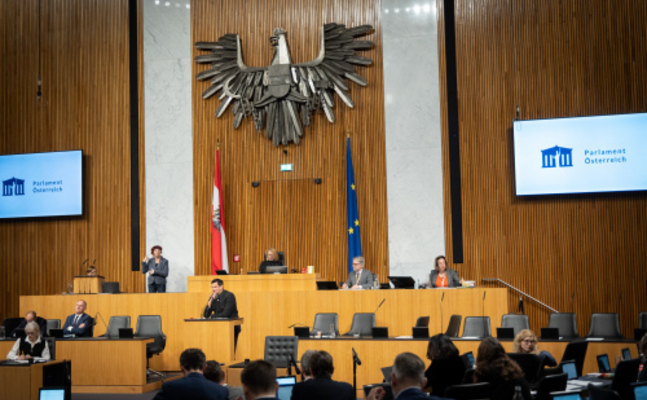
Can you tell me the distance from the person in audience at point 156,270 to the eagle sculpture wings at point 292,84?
276 centimetres

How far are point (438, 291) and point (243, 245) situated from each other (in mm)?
4488

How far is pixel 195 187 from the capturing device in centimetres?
1419

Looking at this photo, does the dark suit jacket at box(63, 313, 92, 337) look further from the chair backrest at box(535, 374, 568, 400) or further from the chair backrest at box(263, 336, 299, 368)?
the chair backrest at box(535, 374, 568, 400)

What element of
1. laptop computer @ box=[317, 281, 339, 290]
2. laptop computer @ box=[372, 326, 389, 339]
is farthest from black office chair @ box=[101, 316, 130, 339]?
laptop computer @ box=[372, 326, 389, 339]

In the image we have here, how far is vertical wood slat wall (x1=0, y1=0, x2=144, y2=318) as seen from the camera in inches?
571

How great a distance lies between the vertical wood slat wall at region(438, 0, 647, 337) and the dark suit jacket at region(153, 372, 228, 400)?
8.69 metres

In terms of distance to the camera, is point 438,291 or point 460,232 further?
point 460,232

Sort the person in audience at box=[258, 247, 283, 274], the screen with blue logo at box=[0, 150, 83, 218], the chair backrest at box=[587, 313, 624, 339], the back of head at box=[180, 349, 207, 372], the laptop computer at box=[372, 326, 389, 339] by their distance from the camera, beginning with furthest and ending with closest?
the screen with blue logo at box=[0, 150, 83, 218], the person in audience at box=[258, 247, 283, 274], the chair backrest at box=[587, 313, 624, 339], the laptop computer at box=[372, 326, 389, 339], the back of head at box=[180, 349, 207, 372]

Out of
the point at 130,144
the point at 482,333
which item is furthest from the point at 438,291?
the point at 130,144

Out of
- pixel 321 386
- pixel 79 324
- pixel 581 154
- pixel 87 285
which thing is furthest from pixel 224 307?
A: pixel 581 154

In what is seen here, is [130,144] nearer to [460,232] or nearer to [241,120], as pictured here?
[241,120]

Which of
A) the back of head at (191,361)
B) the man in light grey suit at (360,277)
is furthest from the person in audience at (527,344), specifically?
the man in light grey suit at (360,277)

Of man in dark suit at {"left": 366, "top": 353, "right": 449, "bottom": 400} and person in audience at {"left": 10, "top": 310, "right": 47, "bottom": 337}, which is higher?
man in dark suit at {"left": 366, "top": 353, "right": 449, "bottom": 400}

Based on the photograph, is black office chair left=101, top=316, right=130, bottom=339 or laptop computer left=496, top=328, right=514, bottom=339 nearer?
laptop computer left=496, top=328, right=514, bottom=339
